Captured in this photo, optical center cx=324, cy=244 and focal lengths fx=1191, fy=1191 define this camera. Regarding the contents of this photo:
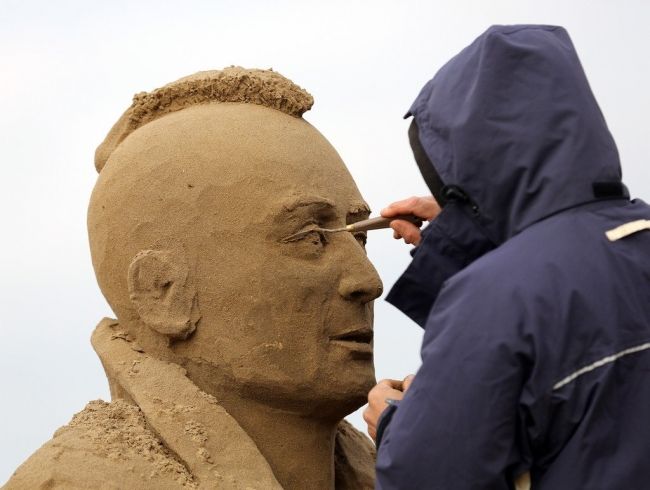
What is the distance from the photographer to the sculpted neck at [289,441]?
5121mm

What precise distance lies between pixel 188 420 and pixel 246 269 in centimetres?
67

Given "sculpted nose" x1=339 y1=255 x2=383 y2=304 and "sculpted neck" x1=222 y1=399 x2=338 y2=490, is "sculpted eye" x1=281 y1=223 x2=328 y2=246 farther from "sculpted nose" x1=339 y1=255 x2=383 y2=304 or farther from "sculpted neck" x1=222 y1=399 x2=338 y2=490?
"sculpted neck" x1=222 y1=399 x2=338 y2=490

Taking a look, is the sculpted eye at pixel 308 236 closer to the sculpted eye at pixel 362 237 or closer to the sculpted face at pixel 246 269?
the sculpted face at pixel 246 269

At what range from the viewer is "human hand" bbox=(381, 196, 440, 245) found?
389 centimetres

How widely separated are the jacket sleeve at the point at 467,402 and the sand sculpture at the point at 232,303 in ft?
6.49

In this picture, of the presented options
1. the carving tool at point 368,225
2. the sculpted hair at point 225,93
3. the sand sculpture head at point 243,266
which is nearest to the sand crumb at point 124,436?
the sand sculpture head at point 243,266

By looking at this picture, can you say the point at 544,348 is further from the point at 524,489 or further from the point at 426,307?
the point at 426,307

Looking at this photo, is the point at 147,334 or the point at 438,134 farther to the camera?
the point at 147,334

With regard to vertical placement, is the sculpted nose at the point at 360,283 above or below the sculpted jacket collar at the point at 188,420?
above

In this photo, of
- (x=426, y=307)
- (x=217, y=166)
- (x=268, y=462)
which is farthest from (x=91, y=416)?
(x=426, y=307)

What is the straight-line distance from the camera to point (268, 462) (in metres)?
5.13

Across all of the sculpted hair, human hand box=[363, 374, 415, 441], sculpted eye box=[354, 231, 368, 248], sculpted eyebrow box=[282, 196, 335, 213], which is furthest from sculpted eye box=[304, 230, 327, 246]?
human hand box=[363, 374, 415, 441]

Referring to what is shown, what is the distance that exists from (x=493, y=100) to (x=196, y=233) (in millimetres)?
2186

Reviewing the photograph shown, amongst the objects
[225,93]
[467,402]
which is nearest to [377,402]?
[467,402]
